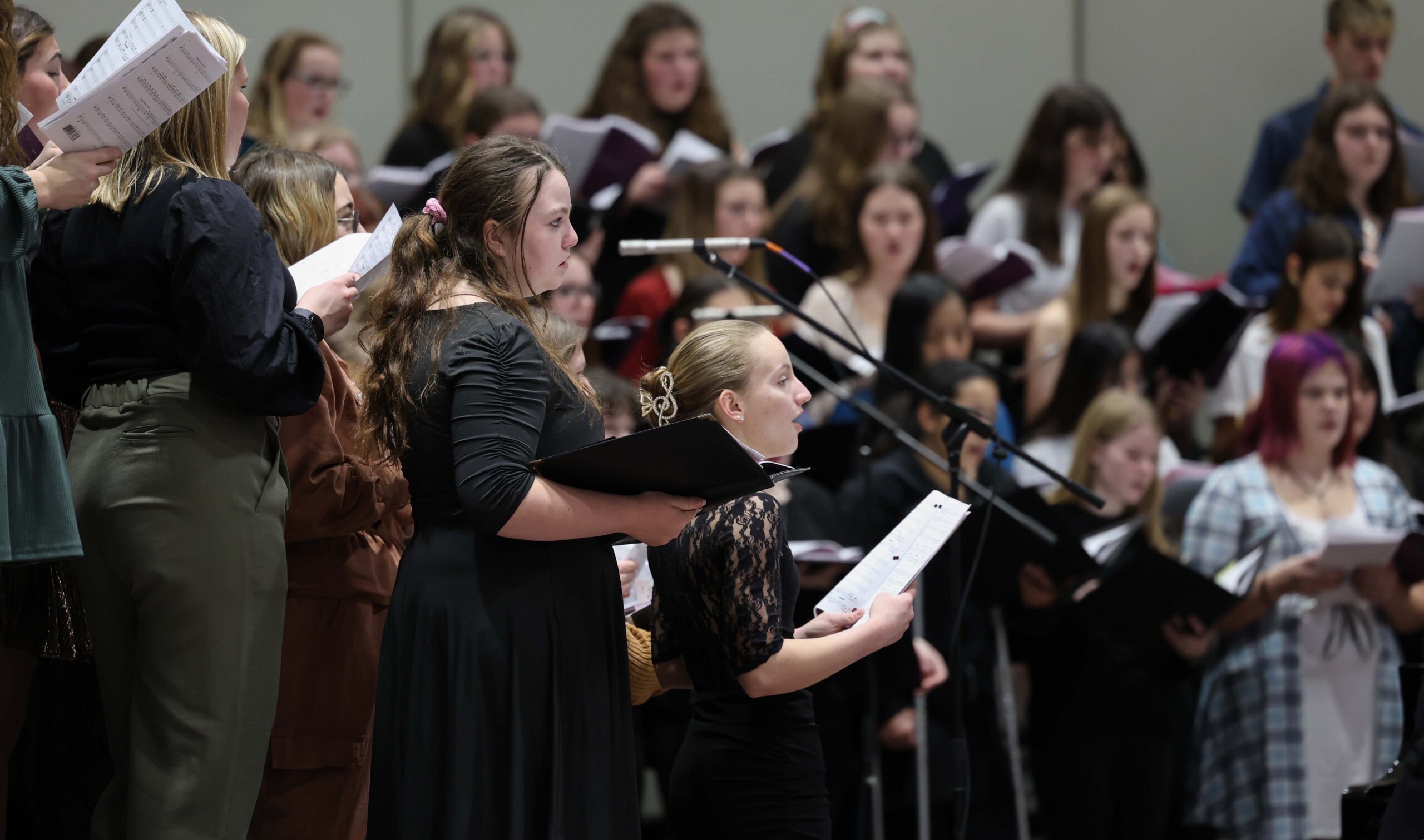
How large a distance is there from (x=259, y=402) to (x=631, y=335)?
228 cm

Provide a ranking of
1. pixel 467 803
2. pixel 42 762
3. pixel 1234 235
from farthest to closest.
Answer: pixel 1234 235, pixel 42 762, pixel 467 803

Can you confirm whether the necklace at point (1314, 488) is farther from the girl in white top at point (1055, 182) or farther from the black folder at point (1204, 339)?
the girl in white top at point (1055, 182)

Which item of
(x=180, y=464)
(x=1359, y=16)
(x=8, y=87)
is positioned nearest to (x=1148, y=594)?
(x=180, y=464)

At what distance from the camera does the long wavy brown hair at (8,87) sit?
7.00 feet

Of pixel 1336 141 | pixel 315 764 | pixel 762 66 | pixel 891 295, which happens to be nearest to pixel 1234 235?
pixel 1336 141

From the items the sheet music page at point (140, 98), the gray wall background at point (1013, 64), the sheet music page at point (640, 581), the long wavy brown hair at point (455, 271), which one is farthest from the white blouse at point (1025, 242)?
the sheet music page at point (140, 98)

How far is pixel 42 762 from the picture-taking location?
2.71 m

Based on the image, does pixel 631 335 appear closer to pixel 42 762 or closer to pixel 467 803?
pixel 42 762

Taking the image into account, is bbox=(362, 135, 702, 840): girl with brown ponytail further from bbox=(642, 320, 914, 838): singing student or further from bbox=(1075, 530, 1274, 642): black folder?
bbox=(1075, 530, 1274, 642): black folder

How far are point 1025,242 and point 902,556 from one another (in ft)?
10.3

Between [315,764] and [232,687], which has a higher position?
[232,687]

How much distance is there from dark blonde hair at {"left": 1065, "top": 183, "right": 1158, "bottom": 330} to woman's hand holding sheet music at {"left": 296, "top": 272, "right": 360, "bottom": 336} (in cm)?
306

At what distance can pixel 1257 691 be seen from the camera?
4.20 m

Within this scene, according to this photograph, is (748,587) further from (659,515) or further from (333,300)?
(333,300)
